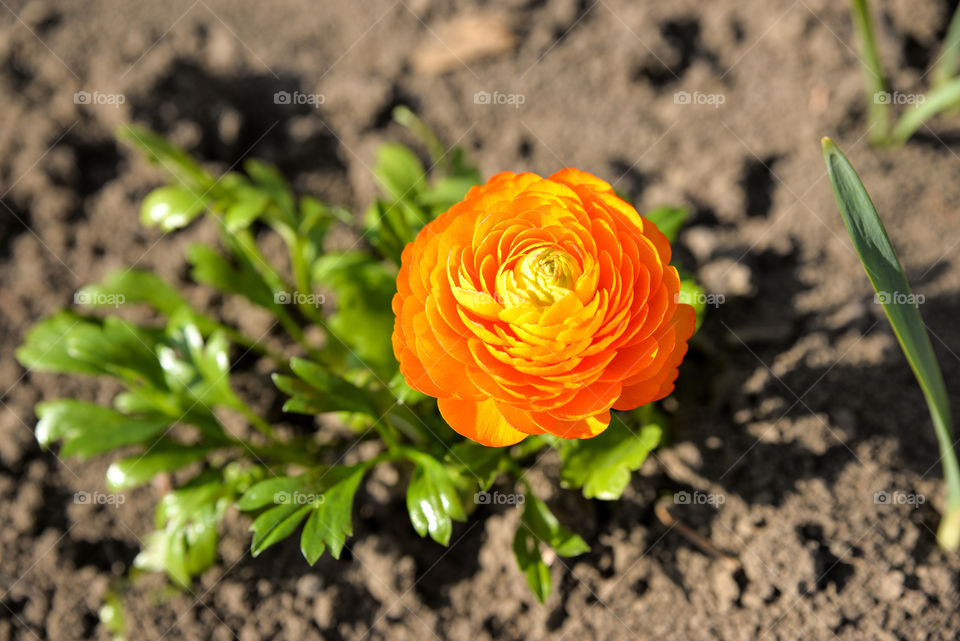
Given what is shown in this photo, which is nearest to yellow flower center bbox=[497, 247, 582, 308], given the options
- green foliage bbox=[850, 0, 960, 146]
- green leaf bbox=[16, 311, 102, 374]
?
green leaf bbox=[16, 311, 102, 374]

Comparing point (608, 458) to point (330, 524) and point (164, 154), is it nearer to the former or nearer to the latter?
point (330, 524)

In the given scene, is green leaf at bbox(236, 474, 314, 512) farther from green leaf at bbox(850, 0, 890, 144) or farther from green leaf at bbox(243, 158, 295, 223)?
green leaf at bbox(850, 0, 890, 144)

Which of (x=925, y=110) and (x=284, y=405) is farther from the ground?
(x=925, y=110)

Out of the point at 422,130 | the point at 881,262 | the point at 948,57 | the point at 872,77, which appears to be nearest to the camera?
the point at 881,262

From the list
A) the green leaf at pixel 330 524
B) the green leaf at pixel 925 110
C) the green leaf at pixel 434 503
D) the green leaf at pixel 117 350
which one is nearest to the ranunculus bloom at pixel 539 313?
the green leaf at pixel 434 503

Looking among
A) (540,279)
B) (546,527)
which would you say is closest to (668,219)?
(540,279)

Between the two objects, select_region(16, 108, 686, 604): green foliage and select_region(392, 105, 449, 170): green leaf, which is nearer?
select_region(16, 108, 686, 604): green foliage
